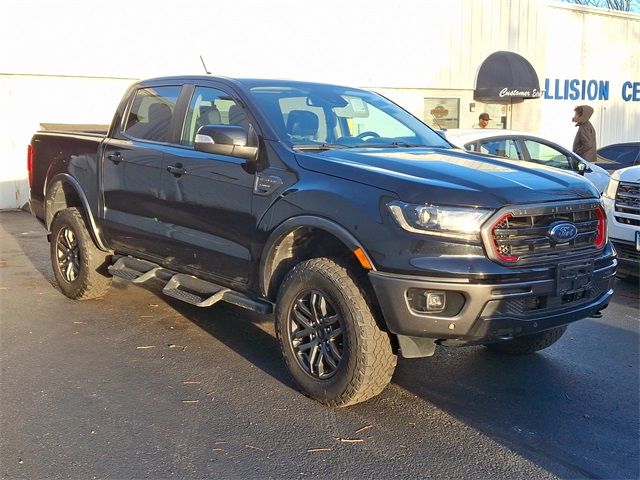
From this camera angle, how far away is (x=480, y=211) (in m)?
3.62

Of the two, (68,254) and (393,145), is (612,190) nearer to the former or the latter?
(393,145)

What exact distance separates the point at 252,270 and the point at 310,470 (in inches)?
59.9

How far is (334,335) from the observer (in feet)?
13.2

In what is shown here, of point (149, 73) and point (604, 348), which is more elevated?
point (149, 73)

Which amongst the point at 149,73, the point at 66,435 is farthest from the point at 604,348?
the point at 149,73

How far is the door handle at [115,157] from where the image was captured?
5790 millimetres

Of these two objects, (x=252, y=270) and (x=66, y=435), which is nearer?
(x=66, y=435)

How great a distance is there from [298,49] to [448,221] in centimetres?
1245

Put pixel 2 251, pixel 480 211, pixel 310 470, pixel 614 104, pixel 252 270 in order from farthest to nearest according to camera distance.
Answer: pixel 614 104 → pixel 2 251 → pixel 252 270 → pixel 480 211 → pixel 310 470

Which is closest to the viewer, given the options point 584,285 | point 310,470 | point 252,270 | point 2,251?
point 310,470

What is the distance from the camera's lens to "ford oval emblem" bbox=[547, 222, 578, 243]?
151 inches

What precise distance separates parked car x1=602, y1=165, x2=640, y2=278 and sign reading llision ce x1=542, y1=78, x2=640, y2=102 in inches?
530

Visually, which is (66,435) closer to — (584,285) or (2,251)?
(584,285)

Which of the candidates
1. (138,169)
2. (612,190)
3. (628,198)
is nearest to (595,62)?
(612,190)
